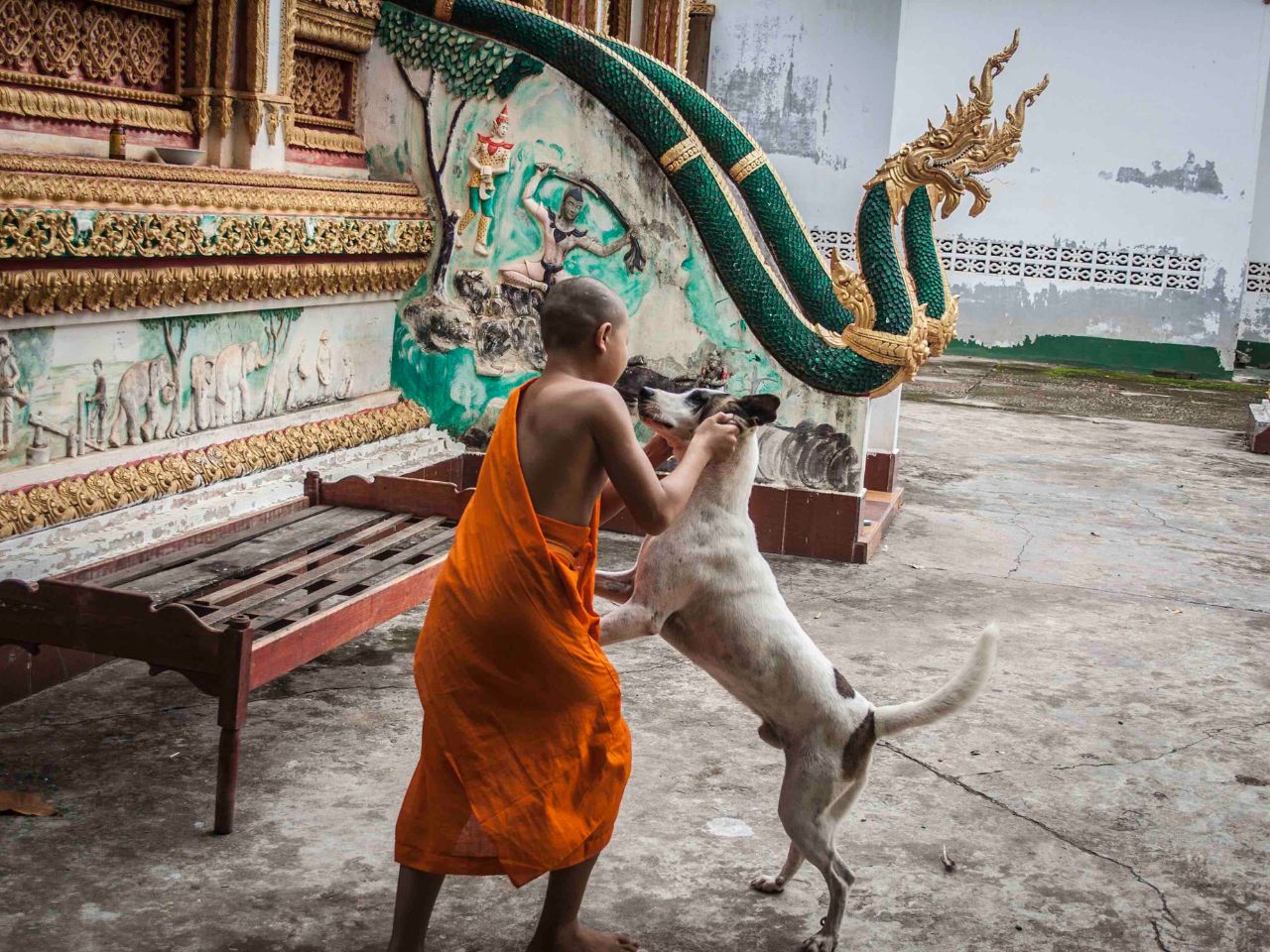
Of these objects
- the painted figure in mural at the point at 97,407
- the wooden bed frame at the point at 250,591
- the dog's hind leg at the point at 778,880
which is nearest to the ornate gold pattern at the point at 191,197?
the painted figure in mural at the point at 97,407

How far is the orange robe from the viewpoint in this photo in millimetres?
2744

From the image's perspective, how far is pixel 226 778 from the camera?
3.38 m

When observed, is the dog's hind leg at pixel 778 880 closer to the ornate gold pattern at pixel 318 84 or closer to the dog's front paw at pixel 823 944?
the dog's front paw at pixel 823 944

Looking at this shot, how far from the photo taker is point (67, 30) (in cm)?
496

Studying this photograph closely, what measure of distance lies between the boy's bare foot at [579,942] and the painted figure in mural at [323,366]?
3.75m

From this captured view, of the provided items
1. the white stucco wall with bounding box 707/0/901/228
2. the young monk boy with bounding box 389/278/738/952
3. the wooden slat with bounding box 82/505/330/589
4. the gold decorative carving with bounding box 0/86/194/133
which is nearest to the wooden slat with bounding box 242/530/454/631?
the wooden slat with bounding box 82/505/330/589

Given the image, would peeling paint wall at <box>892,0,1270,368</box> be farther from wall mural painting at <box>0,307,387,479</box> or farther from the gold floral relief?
wall mural painting at <box>0,307,387,479</box>

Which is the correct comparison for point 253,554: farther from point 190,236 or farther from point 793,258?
point 793,258

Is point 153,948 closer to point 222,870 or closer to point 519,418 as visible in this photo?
point 222,870

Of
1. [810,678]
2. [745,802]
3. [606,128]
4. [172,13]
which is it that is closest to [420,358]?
[606,128]

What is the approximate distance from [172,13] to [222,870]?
3.73 m

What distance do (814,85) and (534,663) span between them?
14826 millimetres

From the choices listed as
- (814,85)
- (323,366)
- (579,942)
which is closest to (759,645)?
(579,942)

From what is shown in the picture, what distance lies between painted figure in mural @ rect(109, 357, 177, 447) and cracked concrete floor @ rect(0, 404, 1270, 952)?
896 mm
